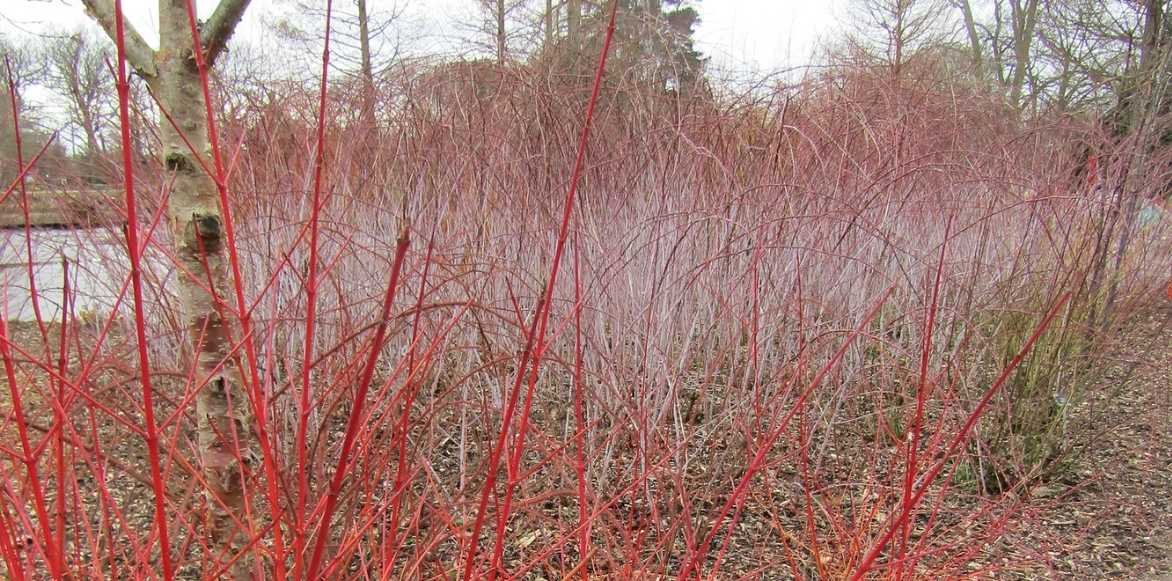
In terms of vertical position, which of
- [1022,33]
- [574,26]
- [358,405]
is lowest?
[358,405]

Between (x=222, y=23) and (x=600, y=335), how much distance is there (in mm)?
1521

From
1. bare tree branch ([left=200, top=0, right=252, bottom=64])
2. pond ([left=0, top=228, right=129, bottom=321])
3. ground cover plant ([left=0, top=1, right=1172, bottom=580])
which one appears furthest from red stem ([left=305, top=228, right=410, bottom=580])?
bare tree branch ([left=200, top=0, right=252, bottom=64])

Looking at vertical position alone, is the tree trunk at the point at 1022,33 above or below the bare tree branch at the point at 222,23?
above

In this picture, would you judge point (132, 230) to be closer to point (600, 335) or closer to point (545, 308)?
point (545, 308)

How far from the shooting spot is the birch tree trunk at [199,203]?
4.28 ft

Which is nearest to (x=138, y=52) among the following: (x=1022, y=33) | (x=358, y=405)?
(x=358, y=405)

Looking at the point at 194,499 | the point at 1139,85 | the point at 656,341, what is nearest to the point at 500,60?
the point at 656,341

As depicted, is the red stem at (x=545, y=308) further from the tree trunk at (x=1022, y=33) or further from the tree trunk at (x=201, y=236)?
the tree trunk at (x=1022, y=33)

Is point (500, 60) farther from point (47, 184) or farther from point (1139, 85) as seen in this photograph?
point (1139, 85)

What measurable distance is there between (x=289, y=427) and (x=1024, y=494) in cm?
246

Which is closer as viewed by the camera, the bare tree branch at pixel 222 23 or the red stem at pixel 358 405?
the red stem at pixel 358 405

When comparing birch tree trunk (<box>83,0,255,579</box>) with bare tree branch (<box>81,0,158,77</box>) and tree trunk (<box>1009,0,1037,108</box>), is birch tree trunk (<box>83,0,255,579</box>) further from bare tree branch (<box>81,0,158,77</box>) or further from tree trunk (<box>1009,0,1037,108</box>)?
tree trunk (<box>1009,0,1037,108</box>)

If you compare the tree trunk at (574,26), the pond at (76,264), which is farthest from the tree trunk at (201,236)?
the tree trunk at (574,26)

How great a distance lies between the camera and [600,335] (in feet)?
8.14
